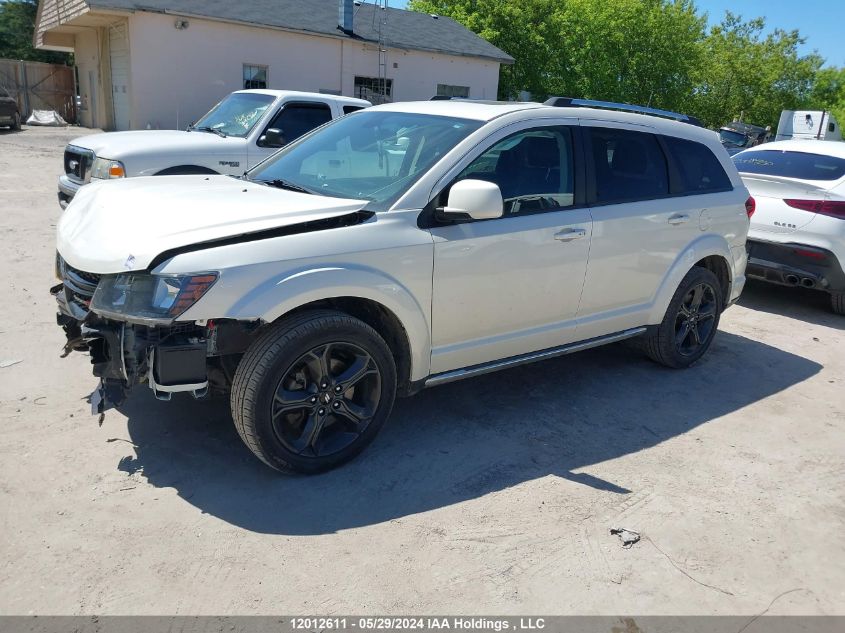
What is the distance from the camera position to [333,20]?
2358 centimetres

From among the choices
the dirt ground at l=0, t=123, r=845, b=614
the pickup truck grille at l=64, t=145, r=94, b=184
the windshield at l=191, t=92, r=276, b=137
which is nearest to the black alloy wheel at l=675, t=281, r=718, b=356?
the dirt ground at l=0, t=123, r=845, b=614

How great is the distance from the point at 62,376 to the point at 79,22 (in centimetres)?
2046

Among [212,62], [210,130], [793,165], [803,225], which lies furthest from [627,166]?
[212,62]

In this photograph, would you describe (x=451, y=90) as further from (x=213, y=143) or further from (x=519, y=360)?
(x=519, y=360)

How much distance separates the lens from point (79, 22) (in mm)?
21281

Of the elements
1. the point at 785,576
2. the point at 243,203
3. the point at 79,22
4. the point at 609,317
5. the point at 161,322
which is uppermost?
the point at 79,22

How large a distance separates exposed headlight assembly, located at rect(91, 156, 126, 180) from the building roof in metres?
12.8

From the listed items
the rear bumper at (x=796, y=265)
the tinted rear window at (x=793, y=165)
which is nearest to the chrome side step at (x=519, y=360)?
the rear bumper at (x=796, y=265)

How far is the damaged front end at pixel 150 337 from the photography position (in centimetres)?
323

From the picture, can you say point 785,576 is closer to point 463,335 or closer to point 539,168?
point 463,335

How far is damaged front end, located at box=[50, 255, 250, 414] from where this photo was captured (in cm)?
323

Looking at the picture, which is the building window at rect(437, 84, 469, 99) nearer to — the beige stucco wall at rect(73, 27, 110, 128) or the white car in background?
the beige stucco wall at rect(73, 27, 110, 128)

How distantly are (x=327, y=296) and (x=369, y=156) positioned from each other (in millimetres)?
1253

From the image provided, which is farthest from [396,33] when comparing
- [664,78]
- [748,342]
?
[748,342]
